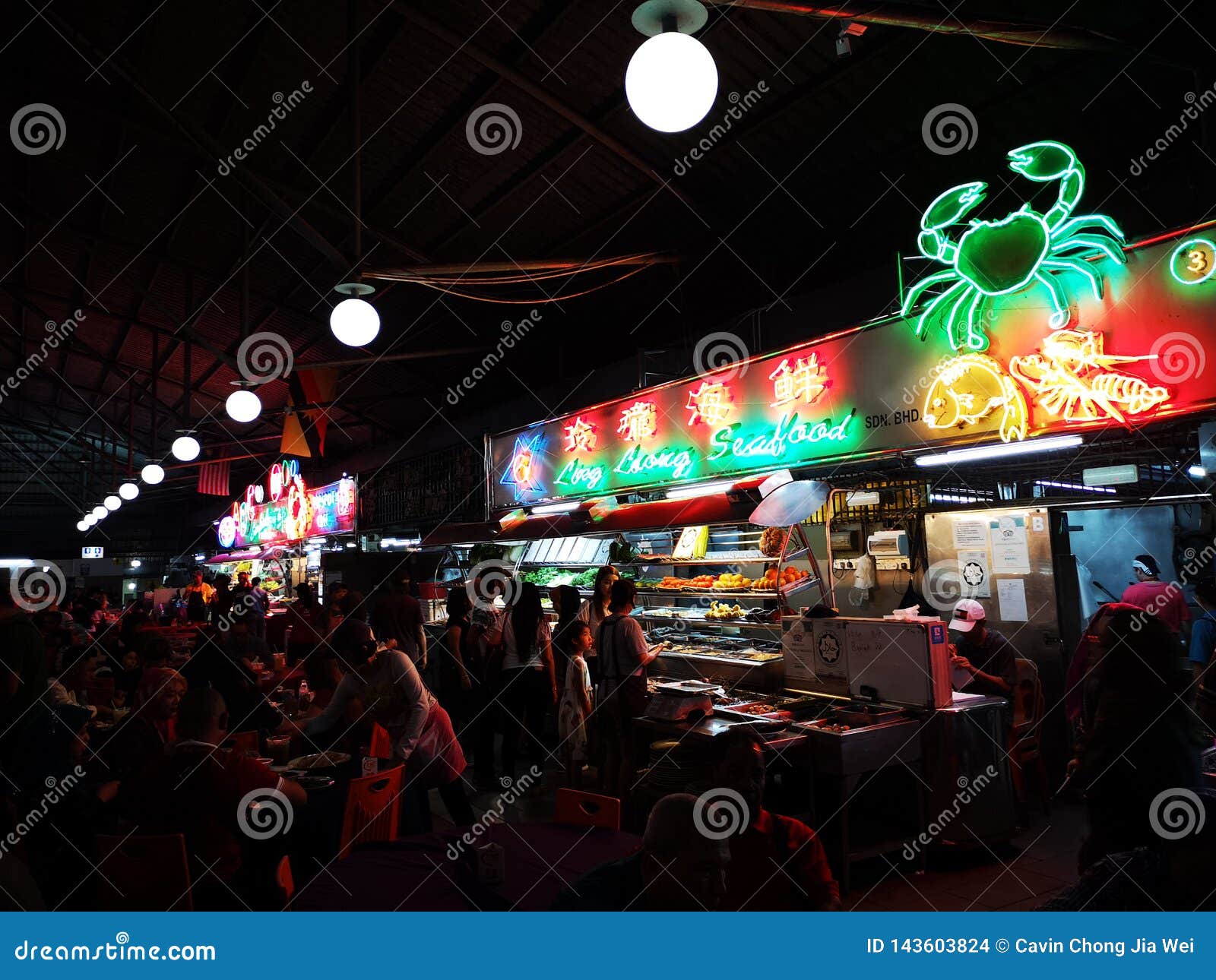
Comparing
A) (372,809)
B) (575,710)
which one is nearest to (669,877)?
(372,809)

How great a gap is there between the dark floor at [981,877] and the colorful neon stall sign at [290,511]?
12343 millimetres

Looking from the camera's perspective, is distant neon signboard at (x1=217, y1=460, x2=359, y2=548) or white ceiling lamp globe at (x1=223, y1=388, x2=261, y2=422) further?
distant neon signboard at (x1=217, y1=460, x2=359, y2=548)

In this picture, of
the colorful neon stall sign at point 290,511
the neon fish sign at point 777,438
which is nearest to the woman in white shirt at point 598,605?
the neon fish sign at point 777,438

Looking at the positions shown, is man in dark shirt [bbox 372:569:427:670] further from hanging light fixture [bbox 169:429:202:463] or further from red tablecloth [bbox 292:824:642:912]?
hanging light fixture [bbox 169:429:202:463]

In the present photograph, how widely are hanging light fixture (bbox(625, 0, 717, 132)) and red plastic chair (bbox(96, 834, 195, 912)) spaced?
3284 millimetres

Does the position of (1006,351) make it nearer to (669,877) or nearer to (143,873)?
(669,877)

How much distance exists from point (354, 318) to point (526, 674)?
12.0ft

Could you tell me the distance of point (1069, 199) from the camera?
4.68m

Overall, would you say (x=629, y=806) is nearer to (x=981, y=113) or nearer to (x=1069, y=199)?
(x=1069, y=199)

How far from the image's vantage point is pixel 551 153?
23.0 ft

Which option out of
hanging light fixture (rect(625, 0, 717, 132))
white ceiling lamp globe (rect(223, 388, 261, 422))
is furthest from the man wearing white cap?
white ceiling lamp globe (rect(223, 388, 261, 422))

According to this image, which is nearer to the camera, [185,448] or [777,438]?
[777,438]

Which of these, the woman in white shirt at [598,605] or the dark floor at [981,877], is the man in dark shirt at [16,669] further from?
the woman in white shirt at [598,605]

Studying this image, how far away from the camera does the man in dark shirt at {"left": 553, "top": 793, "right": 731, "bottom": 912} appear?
222 cm
